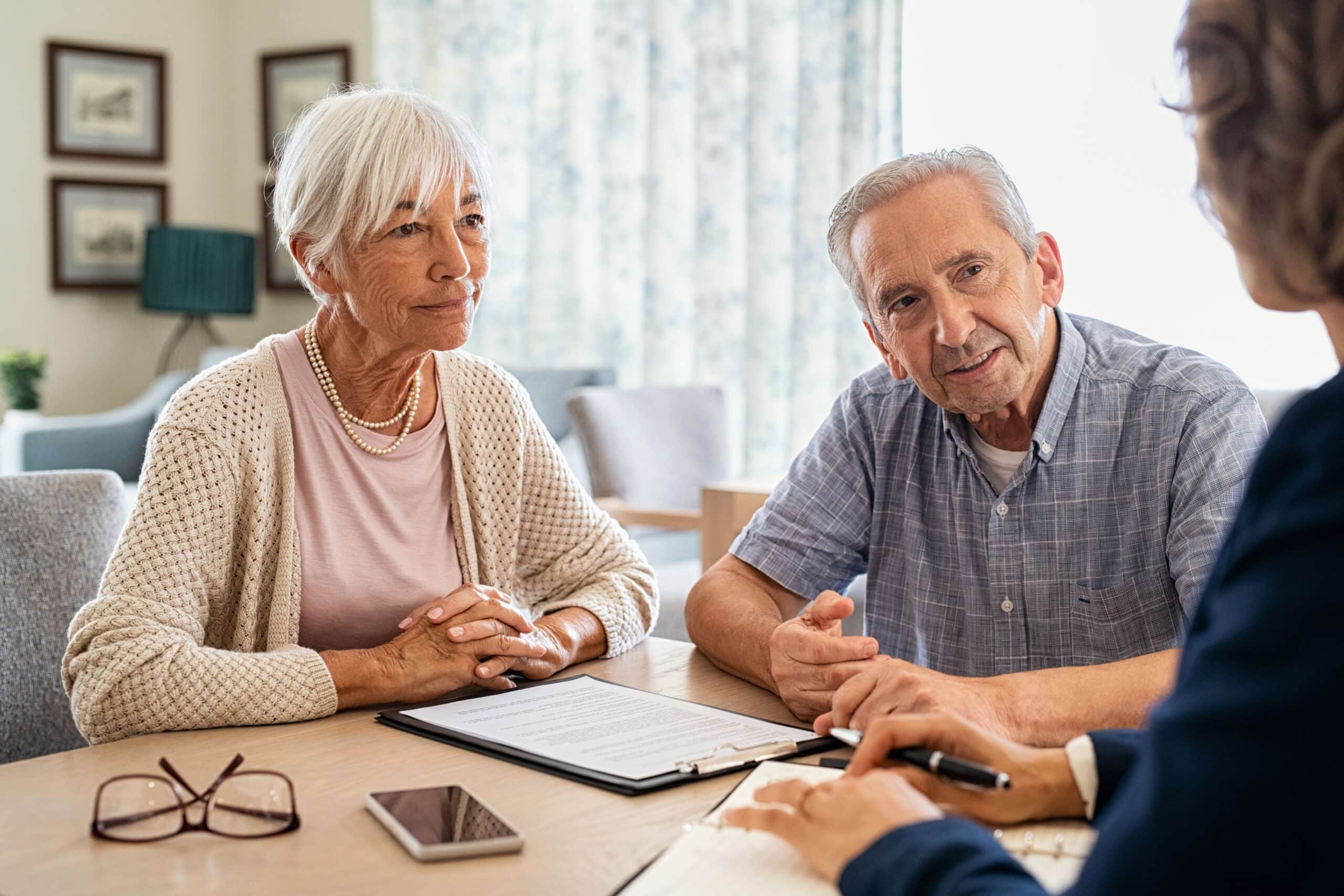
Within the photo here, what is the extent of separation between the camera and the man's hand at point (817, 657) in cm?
120

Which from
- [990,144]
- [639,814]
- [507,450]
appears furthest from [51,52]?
[639,814]

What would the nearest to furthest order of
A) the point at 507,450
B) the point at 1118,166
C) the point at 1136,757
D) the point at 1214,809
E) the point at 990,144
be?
the point at 1214,809
the point at 1136,757
the point at 507,450
the point at 1118,166
the point at 990,144

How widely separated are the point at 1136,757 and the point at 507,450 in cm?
95

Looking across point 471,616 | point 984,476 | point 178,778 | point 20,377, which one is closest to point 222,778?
point 178,778

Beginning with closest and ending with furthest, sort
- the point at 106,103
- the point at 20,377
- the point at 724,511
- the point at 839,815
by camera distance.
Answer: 1. the point at 839,815
2. the point at 724,511
3. the point at 20,377
4. the point at 106,103

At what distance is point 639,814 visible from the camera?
3.03ft

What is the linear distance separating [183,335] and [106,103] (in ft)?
3.50

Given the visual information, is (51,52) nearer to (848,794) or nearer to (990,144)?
(990,144)

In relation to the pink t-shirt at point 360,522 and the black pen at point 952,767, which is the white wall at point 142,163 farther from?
the black pen at point 952,767

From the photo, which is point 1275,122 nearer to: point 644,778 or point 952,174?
point 644,778

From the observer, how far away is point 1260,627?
52 centimetres

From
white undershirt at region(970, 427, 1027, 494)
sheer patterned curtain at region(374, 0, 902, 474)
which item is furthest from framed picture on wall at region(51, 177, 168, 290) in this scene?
white undershirt at region(970, 427, 1027, 494)

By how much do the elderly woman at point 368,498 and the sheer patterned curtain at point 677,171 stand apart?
2.43 meters

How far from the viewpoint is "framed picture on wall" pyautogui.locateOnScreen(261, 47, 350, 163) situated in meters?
5.55
